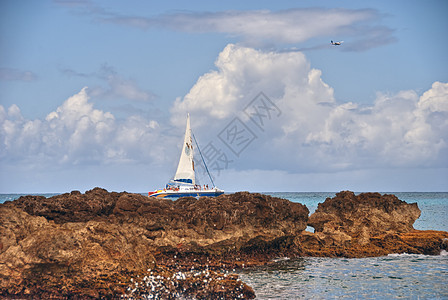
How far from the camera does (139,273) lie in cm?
1759

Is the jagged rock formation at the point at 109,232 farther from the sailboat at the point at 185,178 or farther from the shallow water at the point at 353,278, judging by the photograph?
the sailboat at the point at 185,178

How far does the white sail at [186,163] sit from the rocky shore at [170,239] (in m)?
53.8

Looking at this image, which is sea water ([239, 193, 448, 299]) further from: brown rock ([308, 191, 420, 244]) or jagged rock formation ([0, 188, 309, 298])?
brown rock ([308, 191, 420, 244])

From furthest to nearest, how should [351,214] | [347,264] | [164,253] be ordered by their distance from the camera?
[351,214]
[347,264]
[164,253]

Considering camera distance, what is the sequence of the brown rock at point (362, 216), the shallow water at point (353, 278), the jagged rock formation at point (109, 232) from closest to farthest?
the jagged rock formation at point (109, 232), the shallow water at point (353, 278), the brown rock at point (362, 216)

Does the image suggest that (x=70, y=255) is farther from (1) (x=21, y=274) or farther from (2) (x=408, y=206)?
(2) (x=408, y=206)

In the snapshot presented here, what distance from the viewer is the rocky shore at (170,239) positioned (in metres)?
16.9

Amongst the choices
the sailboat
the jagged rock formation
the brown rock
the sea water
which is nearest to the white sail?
the sailboat

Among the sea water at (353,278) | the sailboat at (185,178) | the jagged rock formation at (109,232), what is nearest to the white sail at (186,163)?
the sailboat at (185,178)

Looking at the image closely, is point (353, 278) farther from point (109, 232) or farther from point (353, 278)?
point (109, 232)

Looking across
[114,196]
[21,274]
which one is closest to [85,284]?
[21,274]

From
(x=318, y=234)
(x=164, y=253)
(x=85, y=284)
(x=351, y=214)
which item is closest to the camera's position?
(x=85, y=284)

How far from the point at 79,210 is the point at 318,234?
13.4 meters

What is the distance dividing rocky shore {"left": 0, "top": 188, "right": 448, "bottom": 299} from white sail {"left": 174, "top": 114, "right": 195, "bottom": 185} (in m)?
53.8
